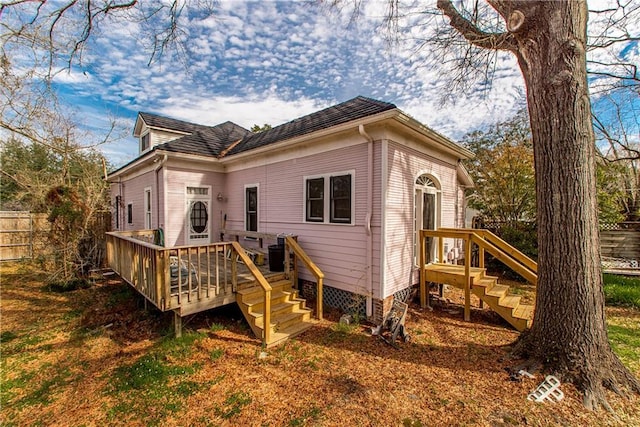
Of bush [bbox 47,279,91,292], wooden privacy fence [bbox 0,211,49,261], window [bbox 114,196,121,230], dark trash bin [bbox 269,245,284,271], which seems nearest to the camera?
dark trash bin [bbox 269,245,284,271]

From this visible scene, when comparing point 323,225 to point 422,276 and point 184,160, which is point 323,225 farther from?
point 184,160

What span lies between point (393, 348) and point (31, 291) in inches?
389

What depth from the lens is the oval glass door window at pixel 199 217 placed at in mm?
8867

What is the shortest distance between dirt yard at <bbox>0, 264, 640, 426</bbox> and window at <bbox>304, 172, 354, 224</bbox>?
85.1 inches

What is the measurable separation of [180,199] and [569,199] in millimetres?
9182

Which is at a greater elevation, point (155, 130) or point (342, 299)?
point (155, 130)

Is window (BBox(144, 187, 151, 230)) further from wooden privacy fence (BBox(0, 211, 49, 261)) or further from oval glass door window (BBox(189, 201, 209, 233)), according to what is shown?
wooden privacy fence (BBox(0, 211, 49, 261))

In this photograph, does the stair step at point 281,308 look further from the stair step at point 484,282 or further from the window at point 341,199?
the stair step at point 484,282

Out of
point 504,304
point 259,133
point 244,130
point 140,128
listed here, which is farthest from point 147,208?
point 504,304

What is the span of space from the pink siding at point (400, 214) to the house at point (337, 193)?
22mm

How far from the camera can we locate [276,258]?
21.1ft

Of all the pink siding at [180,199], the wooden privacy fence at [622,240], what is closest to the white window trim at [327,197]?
the pink siding at [180,199]

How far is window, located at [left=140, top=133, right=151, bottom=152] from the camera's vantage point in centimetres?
1141

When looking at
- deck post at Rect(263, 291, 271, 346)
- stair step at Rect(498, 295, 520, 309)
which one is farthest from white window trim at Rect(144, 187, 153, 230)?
stair step at Rect(498, 295, 520, 309)
